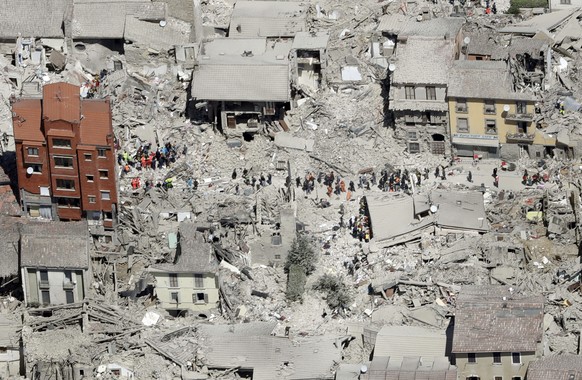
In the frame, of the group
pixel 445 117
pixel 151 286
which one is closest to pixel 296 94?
pixel 445 117

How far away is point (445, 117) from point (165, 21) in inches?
1032

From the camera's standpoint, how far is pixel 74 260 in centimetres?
15775

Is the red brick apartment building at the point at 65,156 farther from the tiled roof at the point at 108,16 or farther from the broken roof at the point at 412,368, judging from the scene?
the broken roof at the point at 412,368

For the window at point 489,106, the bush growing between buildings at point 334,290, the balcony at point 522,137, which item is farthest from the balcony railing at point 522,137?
the bush growing between buildings at point 334,290

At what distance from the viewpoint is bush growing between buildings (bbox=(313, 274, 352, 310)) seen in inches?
6166

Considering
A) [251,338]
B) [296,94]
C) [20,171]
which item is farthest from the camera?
[296,94]

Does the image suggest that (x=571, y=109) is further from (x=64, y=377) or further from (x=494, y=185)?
(x=64, y=377)

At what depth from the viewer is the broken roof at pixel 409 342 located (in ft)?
496

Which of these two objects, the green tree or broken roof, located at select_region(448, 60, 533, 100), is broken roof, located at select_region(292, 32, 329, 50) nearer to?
broken roof, located at select_region(448, 60, 533, 100)

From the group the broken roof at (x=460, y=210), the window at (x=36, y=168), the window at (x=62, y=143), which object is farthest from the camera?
the window at (x=36, y=168)

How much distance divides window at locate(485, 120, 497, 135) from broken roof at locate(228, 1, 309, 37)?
19958 mm

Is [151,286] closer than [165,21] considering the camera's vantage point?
Yes

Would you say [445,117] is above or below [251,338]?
above

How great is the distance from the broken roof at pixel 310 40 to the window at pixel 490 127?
15.7 m
